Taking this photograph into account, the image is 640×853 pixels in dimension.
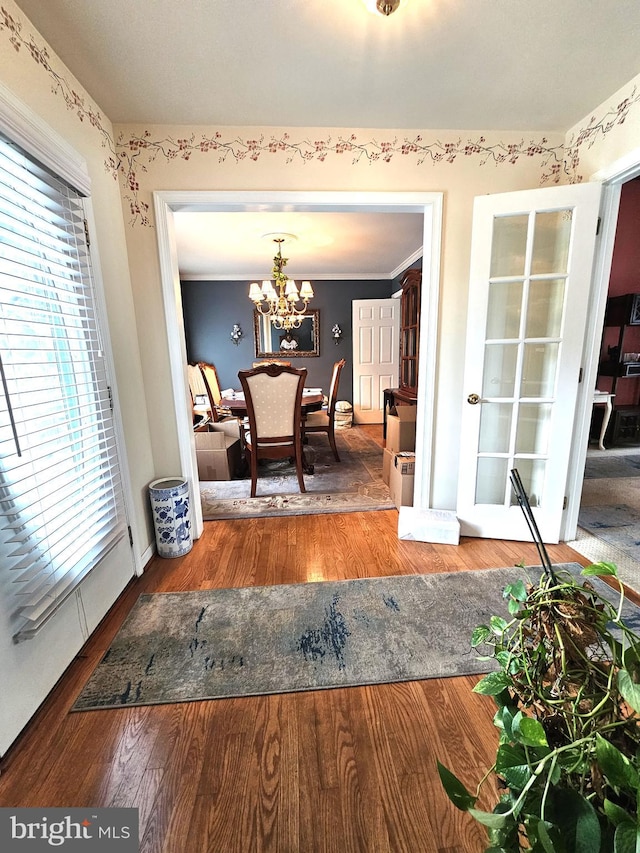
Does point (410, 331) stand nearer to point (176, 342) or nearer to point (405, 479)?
point (405, 479)

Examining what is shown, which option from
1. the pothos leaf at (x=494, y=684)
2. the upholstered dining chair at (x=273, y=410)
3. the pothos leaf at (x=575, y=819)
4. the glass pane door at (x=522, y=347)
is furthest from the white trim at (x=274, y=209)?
the pothos leaf at (x=575, y=819)

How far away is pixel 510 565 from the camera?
2037mm

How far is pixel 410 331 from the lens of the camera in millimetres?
3959

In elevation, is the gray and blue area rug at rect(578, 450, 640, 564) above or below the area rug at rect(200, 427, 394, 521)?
above

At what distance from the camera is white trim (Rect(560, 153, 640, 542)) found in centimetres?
183

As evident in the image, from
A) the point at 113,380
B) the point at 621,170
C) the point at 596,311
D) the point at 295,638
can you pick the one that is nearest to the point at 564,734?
the point at 295,638

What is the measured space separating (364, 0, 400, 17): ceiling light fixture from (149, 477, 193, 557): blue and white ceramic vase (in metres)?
2.25

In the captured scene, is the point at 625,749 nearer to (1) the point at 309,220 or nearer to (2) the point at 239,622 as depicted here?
(2) the point at 239,622

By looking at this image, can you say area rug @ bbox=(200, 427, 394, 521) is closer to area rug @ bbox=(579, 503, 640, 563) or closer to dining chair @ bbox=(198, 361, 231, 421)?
dining chair @ bbox=(198, 361, 231, 421)

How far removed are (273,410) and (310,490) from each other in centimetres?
77

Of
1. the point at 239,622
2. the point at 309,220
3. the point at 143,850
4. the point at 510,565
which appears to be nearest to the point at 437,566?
the point at 510,565

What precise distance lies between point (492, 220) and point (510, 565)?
75.6 inches

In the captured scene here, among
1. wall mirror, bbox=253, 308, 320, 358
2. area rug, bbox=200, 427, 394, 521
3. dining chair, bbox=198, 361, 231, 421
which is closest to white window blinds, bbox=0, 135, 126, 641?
area rug, bbox=200, 427, 394, 521

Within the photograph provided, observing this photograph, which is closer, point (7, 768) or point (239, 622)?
point (7, 768)
